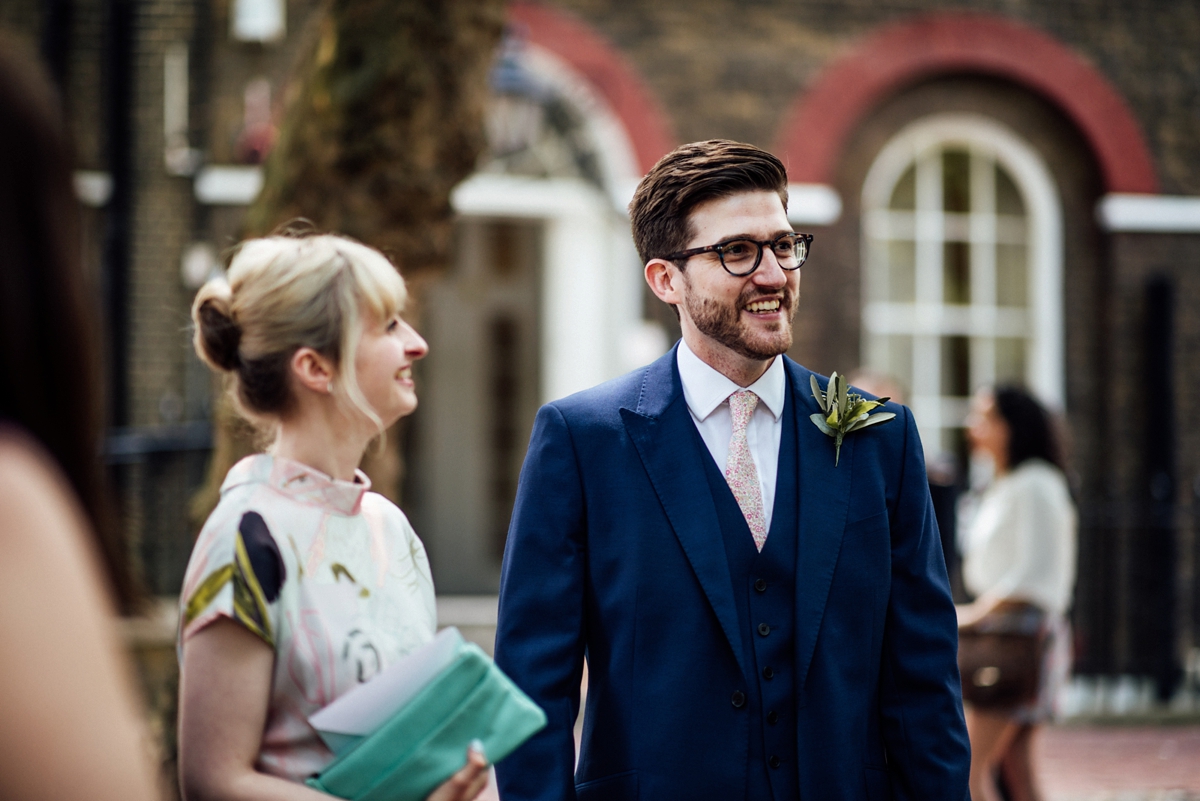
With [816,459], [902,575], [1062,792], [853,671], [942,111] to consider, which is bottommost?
[1062,792]

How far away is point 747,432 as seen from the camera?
2.48m

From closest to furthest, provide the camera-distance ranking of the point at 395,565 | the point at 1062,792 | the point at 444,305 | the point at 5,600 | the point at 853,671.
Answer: the point at 5,600 → the point at 395,565 → the point at 853,671 → the point at 1062,792 → the point at 444,305

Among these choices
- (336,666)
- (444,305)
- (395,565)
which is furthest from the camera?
(444,305)

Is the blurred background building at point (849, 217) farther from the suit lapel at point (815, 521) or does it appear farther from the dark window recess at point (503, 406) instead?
the suit lapel at point (815, 521)

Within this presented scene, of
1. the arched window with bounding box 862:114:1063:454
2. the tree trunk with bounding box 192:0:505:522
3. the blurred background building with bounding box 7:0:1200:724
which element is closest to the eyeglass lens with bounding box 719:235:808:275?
the tree trunk with bounding box 192:0:505:522

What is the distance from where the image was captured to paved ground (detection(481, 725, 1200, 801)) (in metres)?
6.88

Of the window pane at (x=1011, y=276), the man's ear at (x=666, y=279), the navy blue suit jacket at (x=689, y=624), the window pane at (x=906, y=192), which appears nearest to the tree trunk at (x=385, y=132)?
the man's ear at (x=666, y=279)

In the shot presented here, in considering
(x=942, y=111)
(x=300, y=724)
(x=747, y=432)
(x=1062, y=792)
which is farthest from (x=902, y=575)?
(x=942, y=111)

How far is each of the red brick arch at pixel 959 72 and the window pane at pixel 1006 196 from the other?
0.69 m

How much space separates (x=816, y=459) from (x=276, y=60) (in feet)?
25.9

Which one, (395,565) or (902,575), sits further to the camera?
(902,575)

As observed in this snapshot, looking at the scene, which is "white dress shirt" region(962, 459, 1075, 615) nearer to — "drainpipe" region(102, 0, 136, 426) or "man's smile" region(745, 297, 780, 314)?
"man's smile" region(745, 297, 780, 314)

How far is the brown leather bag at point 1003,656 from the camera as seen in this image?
4.60m

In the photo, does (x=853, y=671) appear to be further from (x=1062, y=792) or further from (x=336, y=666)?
(x=1062, y=792)
